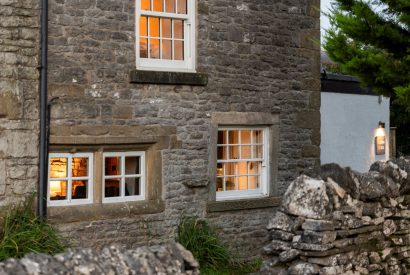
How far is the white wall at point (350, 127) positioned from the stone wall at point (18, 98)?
779 centimetres

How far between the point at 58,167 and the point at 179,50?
2642 millimetres

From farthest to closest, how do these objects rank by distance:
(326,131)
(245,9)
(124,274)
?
(326,131), (245,9), (124,274)

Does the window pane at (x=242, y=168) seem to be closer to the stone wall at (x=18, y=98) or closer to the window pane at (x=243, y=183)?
the window pane at (x=243, y=183)

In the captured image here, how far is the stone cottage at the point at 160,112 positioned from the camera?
940 centimetres

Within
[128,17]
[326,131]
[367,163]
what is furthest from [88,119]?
[367,163]

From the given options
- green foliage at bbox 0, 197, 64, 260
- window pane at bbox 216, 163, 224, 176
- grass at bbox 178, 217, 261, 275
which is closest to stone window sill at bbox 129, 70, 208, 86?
window pane at bbox 216, 163, 224, 176

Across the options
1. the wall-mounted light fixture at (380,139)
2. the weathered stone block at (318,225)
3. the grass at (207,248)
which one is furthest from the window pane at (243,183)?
the wall-mounted light fixture at (380,139)

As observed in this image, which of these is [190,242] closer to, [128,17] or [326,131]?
[128,17]

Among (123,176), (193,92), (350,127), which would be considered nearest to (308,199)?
(123,176)

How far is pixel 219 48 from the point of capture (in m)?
11.1

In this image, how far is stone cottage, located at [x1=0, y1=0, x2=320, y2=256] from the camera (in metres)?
9.40

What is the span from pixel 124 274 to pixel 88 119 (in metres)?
5.34

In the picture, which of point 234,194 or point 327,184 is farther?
point 234,194

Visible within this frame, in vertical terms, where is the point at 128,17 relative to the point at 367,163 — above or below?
above
